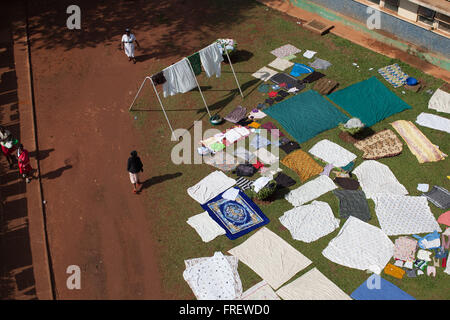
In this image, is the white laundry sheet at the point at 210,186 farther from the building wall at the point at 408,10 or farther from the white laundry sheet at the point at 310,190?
the building wall at the point at 408,10

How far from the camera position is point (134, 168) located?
14109 mm

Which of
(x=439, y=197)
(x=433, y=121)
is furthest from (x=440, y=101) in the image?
(x=439, y=197)

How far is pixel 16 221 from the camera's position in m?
14.0

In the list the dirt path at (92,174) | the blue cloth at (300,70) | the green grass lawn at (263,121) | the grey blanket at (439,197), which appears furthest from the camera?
the blue cloth at (300,70)

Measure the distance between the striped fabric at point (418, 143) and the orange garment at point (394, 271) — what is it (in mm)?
4707

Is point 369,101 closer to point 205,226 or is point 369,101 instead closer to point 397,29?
point 397,29

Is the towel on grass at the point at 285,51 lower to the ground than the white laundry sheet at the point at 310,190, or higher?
higher

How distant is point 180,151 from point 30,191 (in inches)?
219

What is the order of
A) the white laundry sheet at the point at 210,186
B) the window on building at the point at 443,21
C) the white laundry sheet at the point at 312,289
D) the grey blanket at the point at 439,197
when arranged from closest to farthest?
the white laundry sheet at the point at 312,289
the grey blanket at the point at 439,197
the white laundry sheet at the point at 210,186
the window on building at the point at 443,21

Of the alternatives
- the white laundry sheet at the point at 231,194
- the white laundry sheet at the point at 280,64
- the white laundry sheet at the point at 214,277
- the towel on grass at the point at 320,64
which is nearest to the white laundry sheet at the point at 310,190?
the white laundry sheet at the point at 231,194

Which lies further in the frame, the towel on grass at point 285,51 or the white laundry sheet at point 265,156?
the towel on grass at point 285,51

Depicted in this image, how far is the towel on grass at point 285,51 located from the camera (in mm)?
20469


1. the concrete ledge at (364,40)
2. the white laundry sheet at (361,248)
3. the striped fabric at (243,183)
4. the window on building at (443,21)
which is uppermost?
the window on building at (443,21)
